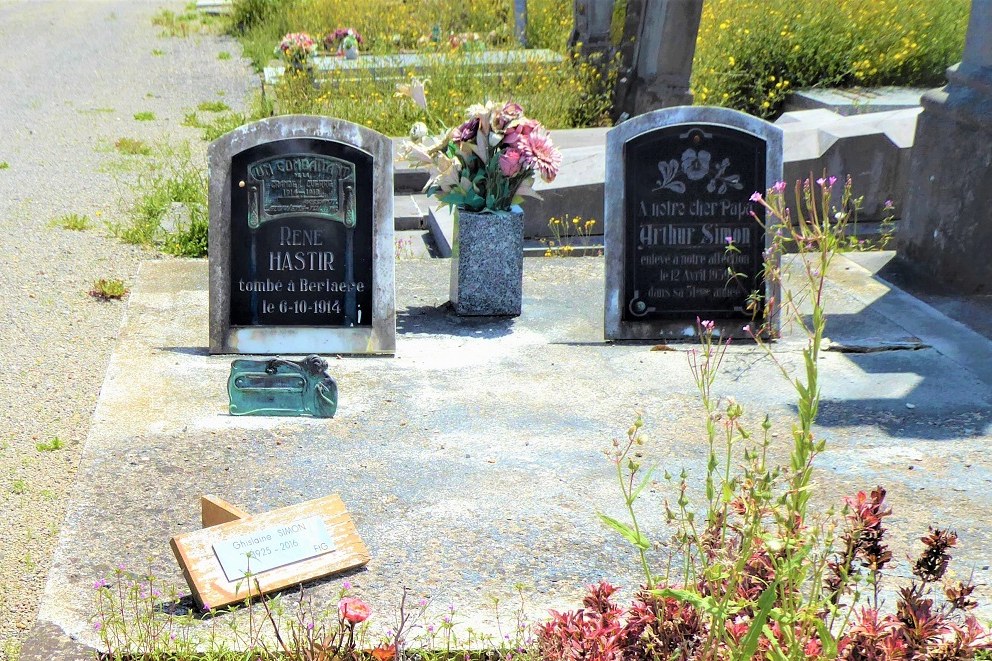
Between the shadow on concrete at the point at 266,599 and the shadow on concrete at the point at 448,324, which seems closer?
the shadow on concrete at the point at 266,599

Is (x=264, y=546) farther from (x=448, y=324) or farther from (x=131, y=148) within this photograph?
(x=131, y=148)

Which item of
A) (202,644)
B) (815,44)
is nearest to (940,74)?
(815,44)

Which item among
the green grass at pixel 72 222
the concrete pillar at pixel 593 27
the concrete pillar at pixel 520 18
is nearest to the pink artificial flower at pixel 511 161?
the green grass at pixel 72 222

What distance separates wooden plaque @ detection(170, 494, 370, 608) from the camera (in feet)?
9.75

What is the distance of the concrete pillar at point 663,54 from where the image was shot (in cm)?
1011

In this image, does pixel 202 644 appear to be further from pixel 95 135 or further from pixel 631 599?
pixel 95 135

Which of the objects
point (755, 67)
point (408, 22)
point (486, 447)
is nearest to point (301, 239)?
point (486, 447)

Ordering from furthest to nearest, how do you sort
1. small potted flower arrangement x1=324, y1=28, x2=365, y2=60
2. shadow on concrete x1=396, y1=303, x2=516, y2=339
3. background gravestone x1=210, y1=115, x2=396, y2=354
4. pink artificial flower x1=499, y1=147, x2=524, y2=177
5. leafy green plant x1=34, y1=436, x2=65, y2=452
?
small potted flower arrangement x1=324, y1=28, x2=365, y2=60
pink artificial flower x1=499, y1=147, x2=524, y2=177
shadow on concrete x1=396, y1=303, x2=516, y2=339
background gravestone x1=210, y1=115, x2=396, y2=354
leafy green plant x1=34, y1=436, x2=65, y2=452

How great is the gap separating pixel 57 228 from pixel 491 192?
4016mm

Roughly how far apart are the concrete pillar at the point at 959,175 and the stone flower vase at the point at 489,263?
2.35 meters

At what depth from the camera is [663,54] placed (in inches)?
409

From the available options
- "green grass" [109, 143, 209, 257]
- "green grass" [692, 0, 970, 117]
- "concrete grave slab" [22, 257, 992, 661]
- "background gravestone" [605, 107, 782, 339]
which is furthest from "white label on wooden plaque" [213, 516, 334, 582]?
"green grass" [692, 0, 970, 117]

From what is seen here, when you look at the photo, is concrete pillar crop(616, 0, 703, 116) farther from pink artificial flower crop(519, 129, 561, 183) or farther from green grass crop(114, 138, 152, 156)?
pink artificial flower crop(519, 129, 561, 183)

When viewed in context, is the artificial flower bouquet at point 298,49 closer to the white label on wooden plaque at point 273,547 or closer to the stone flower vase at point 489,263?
the stone flower vase at point 489,263
